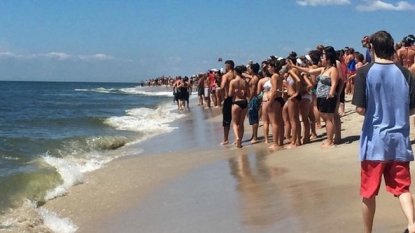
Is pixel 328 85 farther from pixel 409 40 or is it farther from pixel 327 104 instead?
pixel 409 40

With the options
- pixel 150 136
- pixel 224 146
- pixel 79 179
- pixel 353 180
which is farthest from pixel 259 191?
pixel 150 136

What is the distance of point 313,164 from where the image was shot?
7523 millimetres

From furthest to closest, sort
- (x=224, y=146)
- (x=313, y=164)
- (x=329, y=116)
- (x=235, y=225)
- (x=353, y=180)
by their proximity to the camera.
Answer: (x=224, y=146), (x=329, y=116), (x=313, y=164), (x=353, y=180), (x=235, y=225)

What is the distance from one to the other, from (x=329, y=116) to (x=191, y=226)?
3.83 m

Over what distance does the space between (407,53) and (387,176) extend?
5453mm

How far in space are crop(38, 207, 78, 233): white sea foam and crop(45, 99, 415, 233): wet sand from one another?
0.11 m

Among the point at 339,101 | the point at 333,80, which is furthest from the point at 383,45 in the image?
the point at 339,101

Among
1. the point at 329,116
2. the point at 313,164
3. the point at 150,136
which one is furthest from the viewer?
the point at 150,136

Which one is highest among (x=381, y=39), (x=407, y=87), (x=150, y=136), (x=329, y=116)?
(x=381, y=39)

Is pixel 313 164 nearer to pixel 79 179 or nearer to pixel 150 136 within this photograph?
pixel 79 179

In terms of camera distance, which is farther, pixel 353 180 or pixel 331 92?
pixel 331 92

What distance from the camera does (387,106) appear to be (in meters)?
3.77

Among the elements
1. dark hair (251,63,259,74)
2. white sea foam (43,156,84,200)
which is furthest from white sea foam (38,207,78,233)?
dark hair (251,63,259,74)

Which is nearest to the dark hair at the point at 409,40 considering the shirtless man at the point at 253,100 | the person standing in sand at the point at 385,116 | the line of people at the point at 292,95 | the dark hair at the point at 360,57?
the line of people at the point at 292,95
